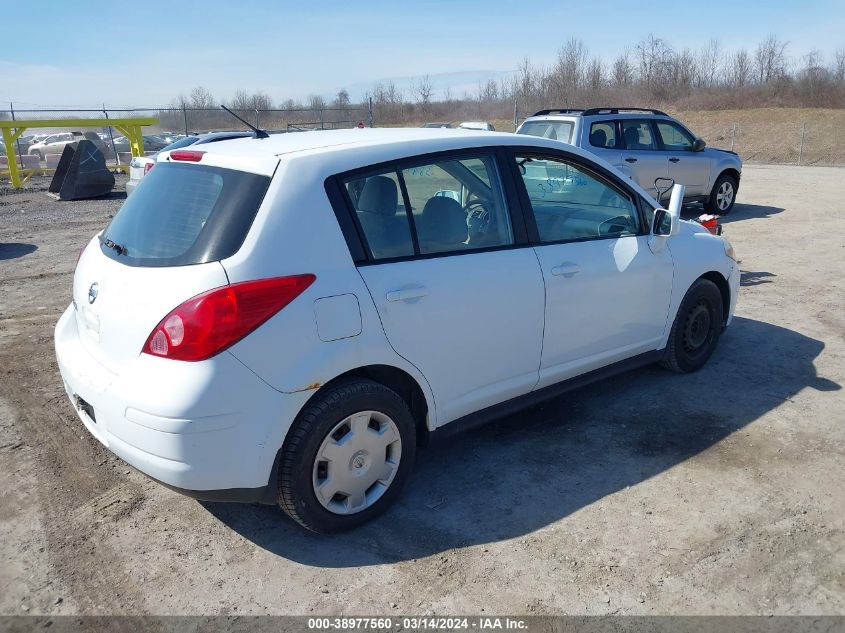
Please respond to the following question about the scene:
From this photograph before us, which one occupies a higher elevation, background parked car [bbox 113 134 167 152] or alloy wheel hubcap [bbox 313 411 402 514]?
background parked car [bbox 113 134 167 152]

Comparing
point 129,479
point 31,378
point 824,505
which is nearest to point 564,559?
point 824,505

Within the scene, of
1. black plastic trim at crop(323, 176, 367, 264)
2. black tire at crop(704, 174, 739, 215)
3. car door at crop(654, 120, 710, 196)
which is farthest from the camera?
black tire at crop(704, 174, 739, 215)

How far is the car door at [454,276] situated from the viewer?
313 cm

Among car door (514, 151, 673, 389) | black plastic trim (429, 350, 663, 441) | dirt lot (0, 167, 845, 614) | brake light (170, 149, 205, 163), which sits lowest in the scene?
dirt lot (0, 167, 845, 614)

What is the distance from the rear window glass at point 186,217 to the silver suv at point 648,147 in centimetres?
811

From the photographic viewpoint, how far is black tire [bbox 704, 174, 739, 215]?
12.7 meters

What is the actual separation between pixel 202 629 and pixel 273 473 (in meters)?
0.64

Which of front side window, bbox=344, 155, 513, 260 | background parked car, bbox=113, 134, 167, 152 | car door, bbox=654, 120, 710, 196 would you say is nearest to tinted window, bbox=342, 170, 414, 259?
front side window, bbox=344, 155, 513, 260

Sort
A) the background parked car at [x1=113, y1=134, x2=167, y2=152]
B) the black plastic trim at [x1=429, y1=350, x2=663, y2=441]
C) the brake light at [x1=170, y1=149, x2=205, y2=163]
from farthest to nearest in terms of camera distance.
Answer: the background parked car at [x1=113, y1=134, x2=167, y2=152] → the black plastic trim at [x1=429, y1=350, x2=663, y2=441] → the brake light at [x1=170, y1=149, x2=205, y2=163]

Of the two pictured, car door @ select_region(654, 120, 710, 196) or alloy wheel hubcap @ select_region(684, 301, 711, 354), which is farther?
car door @ select_region(654, 120, 710, 196)

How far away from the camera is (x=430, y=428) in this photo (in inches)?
135

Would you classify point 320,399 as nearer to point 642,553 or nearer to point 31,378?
point 642,553

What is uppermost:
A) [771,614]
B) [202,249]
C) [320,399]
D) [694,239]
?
[202,249]

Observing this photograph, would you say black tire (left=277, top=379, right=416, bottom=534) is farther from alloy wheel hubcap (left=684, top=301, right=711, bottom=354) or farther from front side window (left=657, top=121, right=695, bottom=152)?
front side window (left=657, top=121, right=695, bottom=152)
